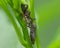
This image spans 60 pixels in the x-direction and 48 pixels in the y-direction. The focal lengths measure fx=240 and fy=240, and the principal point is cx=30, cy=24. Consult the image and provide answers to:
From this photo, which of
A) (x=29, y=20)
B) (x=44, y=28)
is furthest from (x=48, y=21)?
(x=29, y=20)

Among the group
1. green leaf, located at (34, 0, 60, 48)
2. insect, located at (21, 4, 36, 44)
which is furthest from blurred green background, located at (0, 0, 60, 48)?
insect, located at (21, 4, 36, 44)

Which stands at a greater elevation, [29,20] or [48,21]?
[48,21]

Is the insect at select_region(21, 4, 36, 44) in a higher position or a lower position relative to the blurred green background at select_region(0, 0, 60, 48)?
lower

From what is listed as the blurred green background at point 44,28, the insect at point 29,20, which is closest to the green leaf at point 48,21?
the blurred green background at point 44,28

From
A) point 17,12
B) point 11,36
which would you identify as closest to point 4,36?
point 11,36

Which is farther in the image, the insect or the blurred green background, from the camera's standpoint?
the blurred green background

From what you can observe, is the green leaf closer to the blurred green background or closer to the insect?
the blurred green background

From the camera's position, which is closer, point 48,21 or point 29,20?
point 29,20

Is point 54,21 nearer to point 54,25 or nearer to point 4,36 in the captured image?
point 54,25

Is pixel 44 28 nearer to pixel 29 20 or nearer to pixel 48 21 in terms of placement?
pixel 48 21
